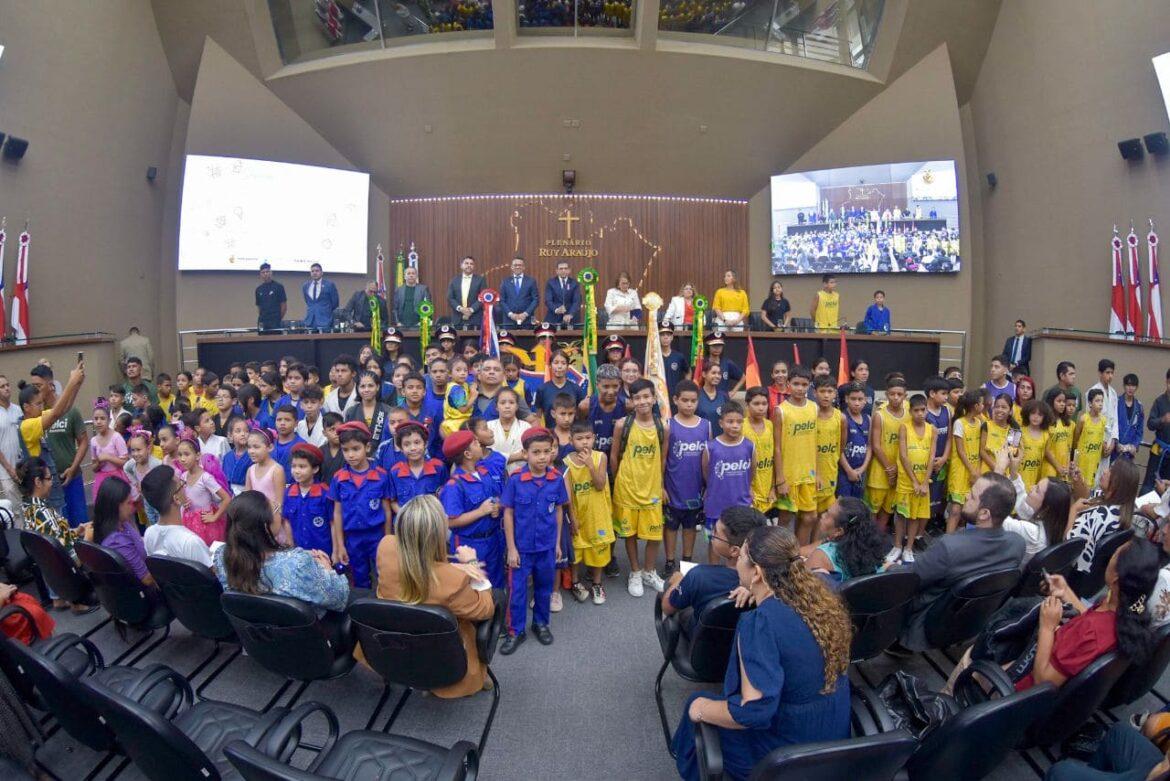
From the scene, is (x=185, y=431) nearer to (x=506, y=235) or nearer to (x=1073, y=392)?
(x=1073, y=392)

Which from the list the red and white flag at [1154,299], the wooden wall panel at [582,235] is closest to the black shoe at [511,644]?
the red and white flag at [1154,299]

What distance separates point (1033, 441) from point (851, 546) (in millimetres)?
3354

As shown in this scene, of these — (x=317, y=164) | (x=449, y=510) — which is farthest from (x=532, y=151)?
(x=449, y=510)

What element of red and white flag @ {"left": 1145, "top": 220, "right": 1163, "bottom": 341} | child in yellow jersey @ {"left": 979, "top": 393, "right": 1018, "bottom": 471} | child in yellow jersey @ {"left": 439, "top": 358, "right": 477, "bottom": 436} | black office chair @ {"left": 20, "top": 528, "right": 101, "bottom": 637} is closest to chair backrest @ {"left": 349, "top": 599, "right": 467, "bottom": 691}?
black office chair @ {"left": 20, "top": 528, "right": 101, "bottom": 637}

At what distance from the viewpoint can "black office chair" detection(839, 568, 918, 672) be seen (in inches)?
117

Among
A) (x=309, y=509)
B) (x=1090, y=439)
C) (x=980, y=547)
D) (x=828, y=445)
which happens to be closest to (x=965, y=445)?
(x=828, y=445)

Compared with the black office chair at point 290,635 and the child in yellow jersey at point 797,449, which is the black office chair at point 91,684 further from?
the child in yellow jersey at point 797,449

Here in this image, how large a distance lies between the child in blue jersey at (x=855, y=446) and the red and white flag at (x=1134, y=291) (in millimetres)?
7406

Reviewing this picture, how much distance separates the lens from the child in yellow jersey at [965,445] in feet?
17.9

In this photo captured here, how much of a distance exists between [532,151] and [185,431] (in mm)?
10038

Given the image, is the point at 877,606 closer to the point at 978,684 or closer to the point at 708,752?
the point at 978,684

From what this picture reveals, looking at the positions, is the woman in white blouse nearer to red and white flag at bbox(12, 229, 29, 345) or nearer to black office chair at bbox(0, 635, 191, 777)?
black office chair at bbox(0, 635, 191, 777)

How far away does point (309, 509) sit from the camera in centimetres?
432

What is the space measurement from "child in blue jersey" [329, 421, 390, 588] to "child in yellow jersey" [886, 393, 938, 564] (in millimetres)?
3941
